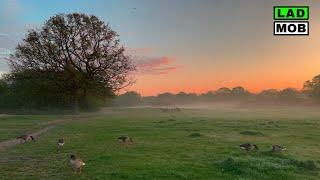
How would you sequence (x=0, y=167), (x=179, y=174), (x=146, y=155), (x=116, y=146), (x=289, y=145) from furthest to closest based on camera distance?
(x=289, y=145)
(x=116, y=146)
(x=146, y=155)
(x=0, y=167)
(x=179, y=174)

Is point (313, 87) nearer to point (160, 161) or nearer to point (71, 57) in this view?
point (71, 57)

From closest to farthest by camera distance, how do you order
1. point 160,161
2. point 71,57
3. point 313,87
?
point 160,161
point 71,57
point 313,87

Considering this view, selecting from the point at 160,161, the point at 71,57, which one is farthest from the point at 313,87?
the point at 160,161

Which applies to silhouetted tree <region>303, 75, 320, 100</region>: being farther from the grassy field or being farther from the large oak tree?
the grassy field

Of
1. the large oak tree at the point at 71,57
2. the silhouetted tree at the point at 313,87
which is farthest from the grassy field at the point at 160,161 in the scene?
the silhouetted tree at the point at 313,87

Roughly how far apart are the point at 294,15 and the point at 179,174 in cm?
1812

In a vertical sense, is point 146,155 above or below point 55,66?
below

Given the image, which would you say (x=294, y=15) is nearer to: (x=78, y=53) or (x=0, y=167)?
(x=0, y=167)

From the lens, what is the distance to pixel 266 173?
850 inches

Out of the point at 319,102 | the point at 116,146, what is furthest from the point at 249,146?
→ the point at 319,102

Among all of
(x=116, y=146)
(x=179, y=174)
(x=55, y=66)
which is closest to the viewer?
(x=179, y=174)

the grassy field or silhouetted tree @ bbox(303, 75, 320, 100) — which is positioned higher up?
silhouetted tree @ bbox(303, 75, 320, 100)

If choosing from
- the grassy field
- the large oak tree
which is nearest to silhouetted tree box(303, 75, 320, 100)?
the large oak tree

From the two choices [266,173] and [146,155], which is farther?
[146,155]
